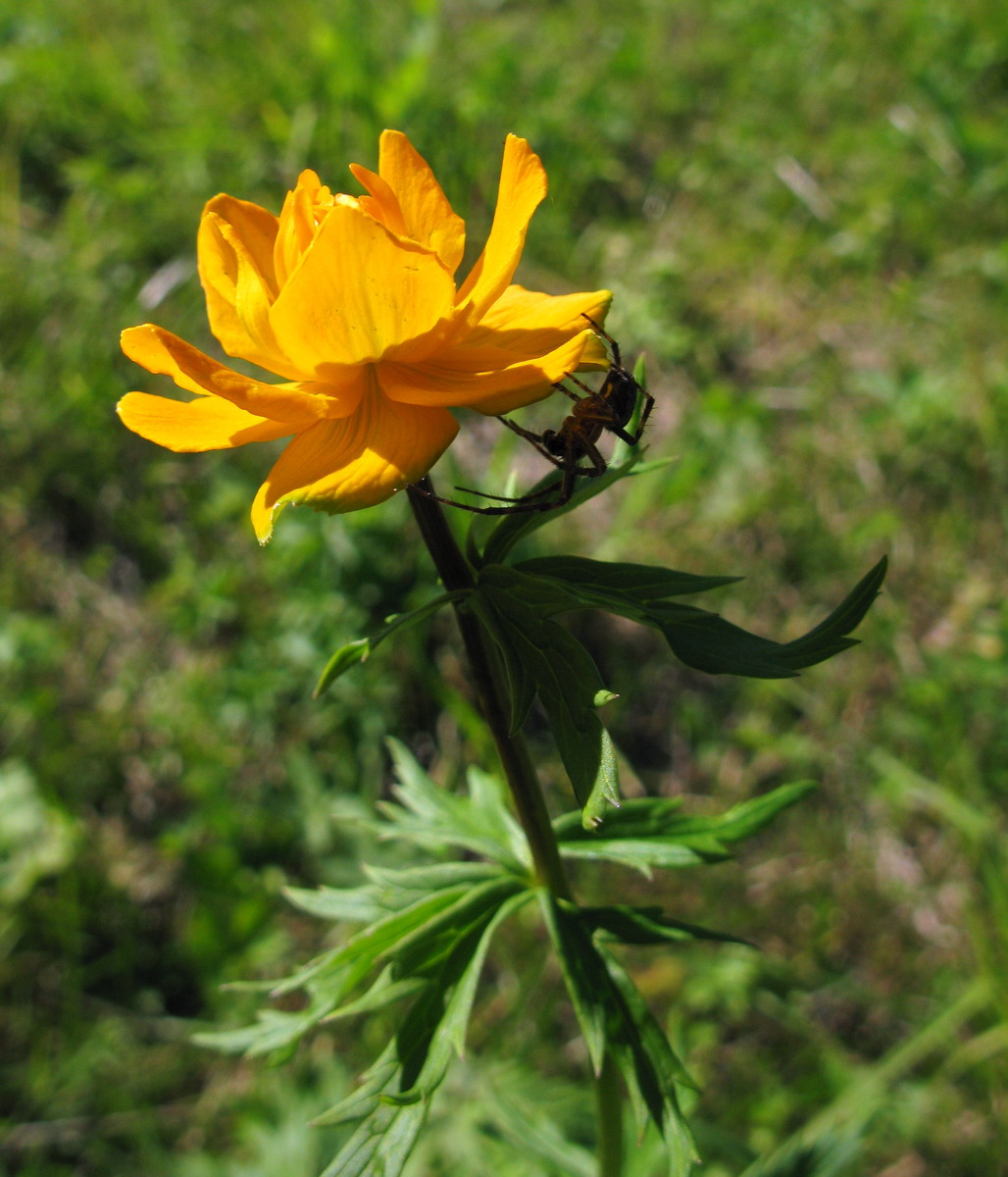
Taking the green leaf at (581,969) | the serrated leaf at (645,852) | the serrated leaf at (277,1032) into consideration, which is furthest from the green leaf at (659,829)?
the serrated leaf at (277,1032)

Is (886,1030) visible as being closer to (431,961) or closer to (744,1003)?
(744,1003)

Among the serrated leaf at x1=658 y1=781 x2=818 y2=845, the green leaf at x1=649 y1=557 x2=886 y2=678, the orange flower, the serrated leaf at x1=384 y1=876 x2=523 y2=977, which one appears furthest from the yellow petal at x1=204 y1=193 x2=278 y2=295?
the serrated leaf at x1=658 y1=781 x2=818 y2=845

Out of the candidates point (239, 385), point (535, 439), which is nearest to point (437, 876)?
point (535, 439)

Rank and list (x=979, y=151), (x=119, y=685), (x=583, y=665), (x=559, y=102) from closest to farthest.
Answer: (x=583, y=665), (x=119, y=685), (x=979, y=151), (x=559, y=102)

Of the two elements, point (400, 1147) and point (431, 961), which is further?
point (431, 961)

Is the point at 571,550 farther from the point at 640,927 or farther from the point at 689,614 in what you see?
the point at 689,614

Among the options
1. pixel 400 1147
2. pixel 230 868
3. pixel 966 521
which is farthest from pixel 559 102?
pixel 400 1147

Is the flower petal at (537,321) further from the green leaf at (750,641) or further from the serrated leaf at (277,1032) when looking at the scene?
the serrated leaf at (277,1032)
